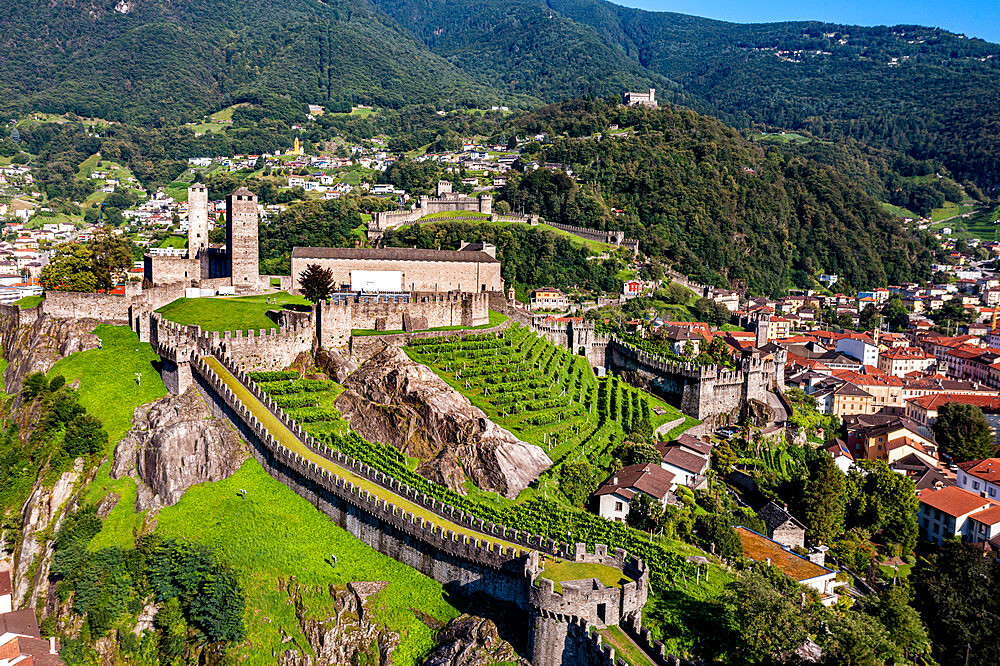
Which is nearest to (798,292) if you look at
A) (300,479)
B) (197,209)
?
(197,209)

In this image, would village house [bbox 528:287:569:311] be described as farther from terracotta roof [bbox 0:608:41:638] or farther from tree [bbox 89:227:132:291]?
terracotta roof [bbox 0:608:41:638]

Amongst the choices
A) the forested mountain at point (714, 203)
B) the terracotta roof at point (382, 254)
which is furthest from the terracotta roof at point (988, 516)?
the forested mountain at point (714, 203)

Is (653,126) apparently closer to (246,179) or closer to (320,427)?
(246,179)

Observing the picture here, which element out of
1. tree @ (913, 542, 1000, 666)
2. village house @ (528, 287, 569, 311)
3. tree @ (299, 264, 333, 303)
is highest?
tree @ (299, 264, 333, 303)

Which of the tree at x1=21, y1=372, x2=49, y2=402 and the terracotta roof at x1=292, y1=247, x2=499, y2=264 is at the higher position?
the terracotta roof at x1=292, y1=247, x2=499, y2=264

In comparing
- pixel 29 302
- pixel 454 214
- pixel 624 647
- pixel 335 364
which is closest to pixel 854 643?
pixel 624 647

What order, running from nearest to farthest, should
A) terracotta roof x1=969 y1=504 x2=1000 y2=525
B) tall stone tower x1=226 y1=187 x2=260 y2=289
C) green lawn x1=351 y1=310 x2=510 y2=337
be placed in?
1. terracotta roof x1=969 y1=504 x2=1000 y2=525
2. green lawn x1=351 y1=310 x2=510 y2=337
3. tall stone tower x1=226 y1=187 x2=260 y2=289

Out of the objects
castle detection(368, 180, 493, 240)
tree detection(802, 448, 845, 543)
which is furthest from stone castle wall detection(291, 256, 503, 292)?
tree detection(802, 448, 845, 543)
